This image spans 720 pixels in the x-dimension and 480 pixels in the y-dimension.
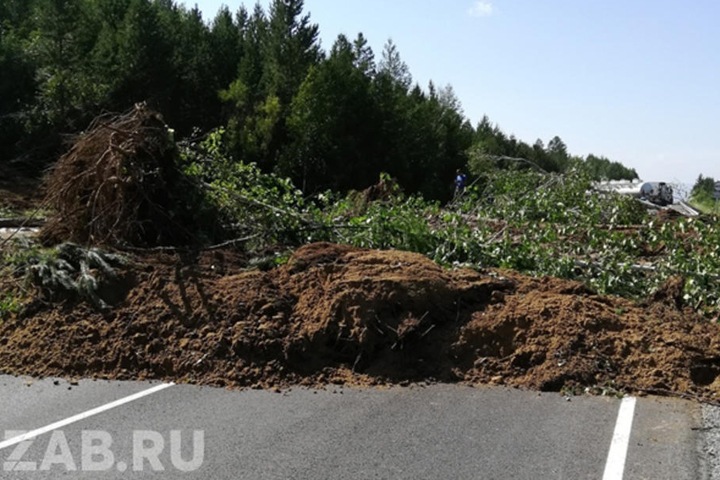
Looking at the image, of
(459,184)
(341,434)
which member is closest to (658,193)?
(459,184)

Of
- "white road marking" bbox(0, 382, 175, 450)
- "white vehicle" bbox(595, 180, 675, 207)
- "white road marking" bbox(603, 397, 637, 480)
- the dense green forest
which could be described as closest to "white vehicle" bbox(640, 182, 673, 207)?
"white vehicle" bbox(595, 180, 675, 207)

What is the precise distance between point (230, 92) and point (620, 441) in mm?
33394

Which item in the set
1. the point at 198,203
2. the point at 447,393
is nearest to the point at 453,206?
the point at 198,203

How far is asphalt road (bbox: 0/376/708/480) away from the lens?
4.66m

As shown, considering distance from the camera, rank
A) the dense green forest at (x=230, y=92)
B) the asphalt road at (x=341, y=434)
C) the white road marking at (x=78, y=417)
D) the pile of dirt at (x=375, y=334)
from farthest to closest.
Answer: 1. the dense green forest at (x=230, y=92)
2. the pile of dirt at (x=375, y=334)
3. the white road marking at (x=78, y=417)
4. the asphalt road at (x=341, y=434)

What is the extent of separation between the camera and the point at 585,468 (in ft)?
15.2

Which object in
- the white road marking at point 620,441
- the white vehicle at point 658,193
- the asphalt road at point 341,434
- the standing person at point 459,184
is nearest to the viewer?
the white road marking at point 620,441

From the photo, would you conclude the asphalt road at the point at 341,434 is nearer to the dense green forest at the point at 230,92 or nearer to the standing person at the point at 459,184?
the standing person at the point at 459,184

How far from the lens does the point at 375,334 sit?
677 cm

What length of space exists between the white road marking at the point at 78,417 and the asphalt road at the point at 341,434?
0.01 metres

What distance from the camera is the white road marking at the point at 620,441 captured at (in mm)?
4527

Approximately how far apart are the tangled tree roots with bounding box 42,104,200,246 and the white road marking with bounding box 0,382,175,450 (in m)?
2.78

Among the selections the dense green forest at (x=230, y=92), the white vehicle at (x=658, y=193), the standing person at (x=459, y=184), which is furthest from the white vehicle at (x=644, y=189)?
the dense green forest at (x=230, y=92)

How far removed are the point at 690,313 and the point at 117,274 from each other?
5.56 metres
